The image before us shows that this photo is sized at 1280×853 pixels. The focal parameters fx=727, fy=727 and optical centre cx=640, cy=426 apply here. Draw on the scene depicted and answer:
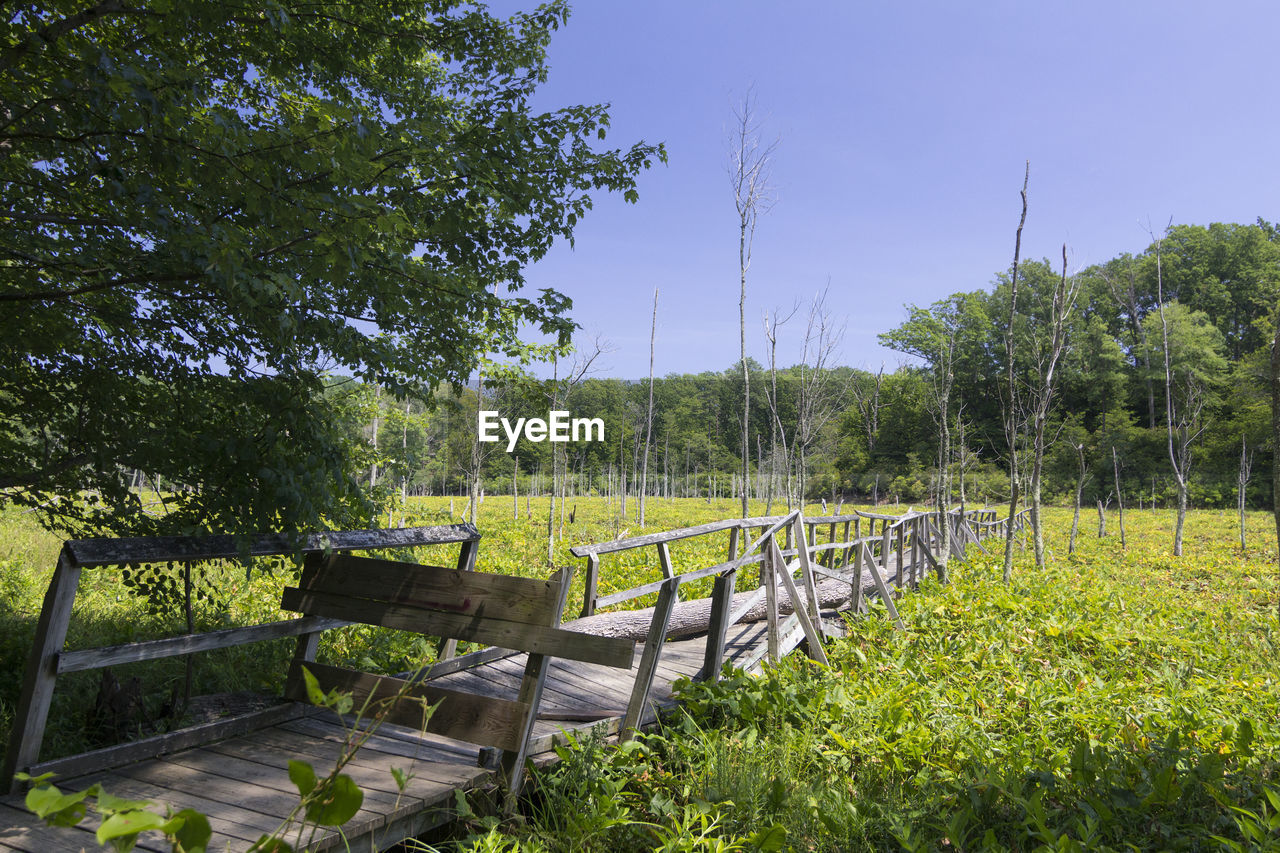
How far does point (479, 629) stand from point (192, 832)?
2813 millimetres

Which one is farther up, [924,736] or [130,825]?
[130,825]

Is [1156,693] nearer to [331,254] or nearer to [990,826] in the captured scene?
[990,826]

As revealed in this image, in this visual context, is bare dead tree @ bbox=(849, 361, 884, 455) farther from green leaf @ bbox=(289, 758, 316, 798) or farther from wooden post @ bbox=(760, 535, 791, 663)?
green leaf @ bbox=(289, 758, 316, 798)

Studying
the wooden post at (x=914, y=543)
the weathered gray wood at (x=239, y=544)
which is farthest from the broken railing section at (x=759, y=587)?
the weathered gray wood at (x=239, y=544)

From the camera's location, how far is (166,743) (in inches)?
141

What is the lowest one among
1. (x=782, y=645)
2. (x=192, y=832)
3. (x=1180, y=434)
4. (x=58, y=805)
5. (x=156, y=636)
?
(x=782, y=645)

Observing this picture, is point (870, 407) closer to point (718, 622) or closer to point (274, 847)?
point (718, 622)

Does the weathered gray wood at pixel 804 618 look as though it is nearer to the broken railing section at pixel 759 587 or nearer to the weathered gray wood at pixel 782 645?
the broken railing section at pixel 759 587

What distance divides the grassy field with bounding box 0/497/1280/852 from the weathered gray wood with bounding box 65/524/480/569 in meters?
1.07

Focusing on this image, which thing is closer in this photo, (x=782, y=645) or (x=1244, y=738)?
(x=1244, y=738)

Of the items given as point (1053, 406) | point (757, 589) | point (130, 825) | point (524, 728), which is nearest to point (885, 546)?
point (757, 589)

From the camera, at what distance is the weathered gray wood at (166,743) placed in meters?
3.19

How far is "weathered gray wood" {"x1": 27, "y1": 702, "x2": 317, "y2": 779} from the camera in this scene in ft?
10.5

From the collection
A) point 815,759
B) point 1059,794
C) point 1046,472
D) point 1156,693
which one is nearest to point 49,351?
point 815,759
